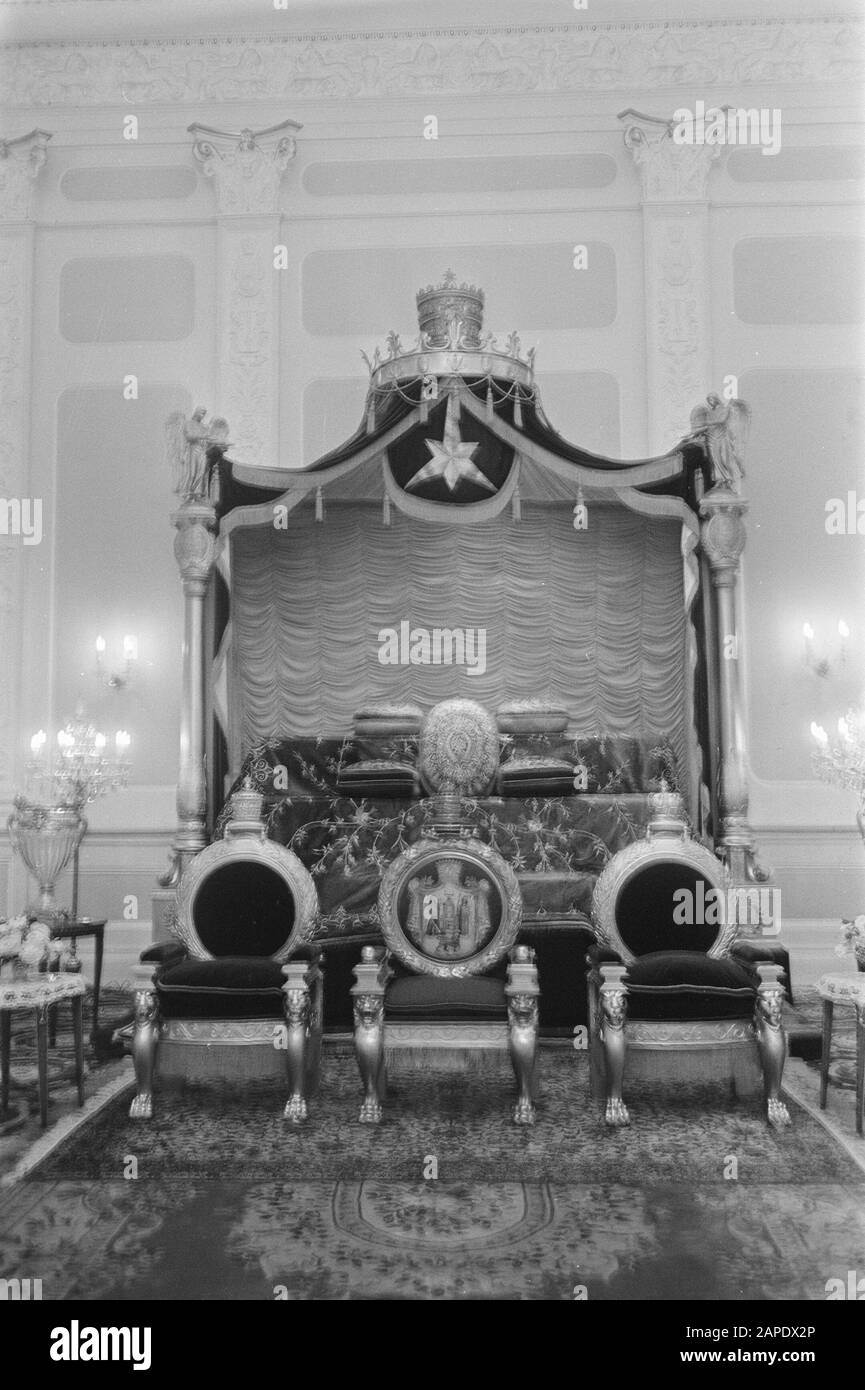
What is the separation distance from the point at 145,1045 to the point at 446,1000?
1001 mm

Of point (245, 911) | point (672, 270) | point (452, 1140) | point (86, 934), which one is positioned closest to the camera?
point (452, 1140)

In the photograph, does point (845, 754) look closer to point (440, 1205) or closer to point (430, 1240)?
point (440, 1205)

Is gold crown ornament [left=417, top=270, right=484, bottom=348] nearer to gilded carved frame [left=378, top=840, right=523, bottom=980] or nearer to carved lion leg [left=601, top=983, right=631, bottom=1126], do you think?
gilded carved frame [left=378, top=840, right=523, bottom=980]

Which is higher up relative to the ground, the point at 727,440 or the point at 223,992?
the point at 727,440

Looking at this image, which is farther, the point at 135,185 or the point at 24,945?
the point at 135,185

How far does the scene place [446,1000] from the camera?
3.44 meters

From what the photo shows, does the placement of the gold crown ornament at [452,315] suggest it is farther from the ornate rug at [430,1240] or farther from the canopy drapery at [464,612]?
the ornate rug at [430,1240]

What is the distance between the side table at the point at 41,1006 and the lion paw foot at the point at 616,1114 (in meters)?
1.79

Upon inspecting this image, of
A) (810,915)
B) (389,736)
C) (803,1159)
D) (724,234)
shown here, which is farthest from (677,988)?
(724,234)

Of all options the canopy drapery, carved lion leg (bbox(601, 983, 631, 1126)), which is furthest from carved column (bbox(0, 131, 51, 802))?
carved lion leg (bbox(601, 983, 631, 1126))

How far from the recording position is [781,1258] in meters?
2.47

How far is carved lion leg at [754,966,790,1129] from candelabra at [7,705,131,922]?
10.2 ft

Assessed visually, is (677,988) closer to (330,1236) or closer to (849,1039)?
(330,1236)

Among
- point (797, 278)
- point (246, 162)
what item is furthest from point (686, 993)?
point (246, 162)
